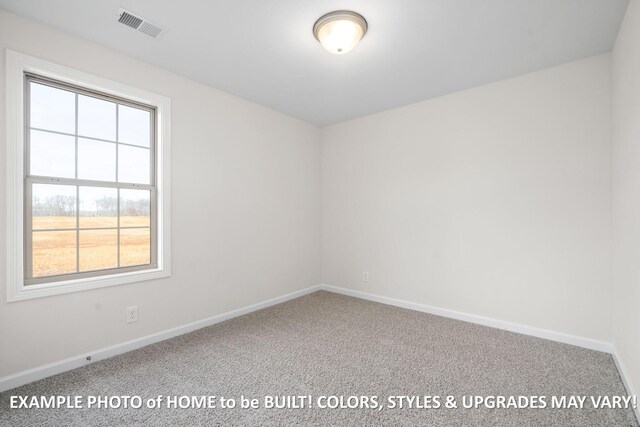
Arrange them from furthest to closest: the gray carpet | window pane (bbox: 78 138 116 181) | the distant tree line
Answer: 1. window pane (bbox: 78 138 116 181)
2. the distant tree line
3. the gray carpet

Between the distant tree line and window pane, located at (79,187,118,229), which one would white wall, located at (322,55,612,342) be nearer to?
the distant tree line

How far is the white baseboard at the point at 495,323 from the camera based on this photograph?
2.58 meters

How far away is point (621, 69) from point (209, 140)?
11.9ft

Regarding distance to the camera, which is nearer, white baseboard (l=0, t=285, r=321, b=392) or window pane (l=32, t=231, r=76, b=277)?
white baseboard (l=0, t=285, r=321, b=392)

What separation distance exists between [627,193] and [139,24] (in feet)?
12.2

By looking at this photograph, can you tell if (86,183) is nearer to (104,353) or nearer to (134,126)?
(134,126)

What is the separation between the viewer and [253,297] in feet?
12.0

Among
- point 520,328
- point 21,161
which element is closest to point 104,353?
point 21,161

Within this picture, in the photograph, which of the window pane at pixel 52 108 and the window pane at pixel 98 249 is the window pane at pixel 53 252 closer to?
the window pane at pixel 98 249

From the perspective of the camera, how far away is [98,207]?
8.24 ft

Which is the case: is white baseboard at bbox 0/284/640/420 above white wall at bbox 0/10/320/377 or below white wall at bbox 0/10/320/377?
below

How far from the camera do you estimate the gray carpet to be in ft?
5.72

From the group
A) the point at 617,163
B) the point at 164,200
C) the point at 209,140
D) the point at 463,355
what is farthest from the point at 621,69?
the point at 164,200

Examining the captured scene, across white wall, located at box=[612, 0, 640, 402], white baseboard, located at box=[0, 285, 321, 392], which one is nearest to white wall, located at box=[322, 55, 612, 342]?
white wall, located at box=[612, 0, 640, 402]
